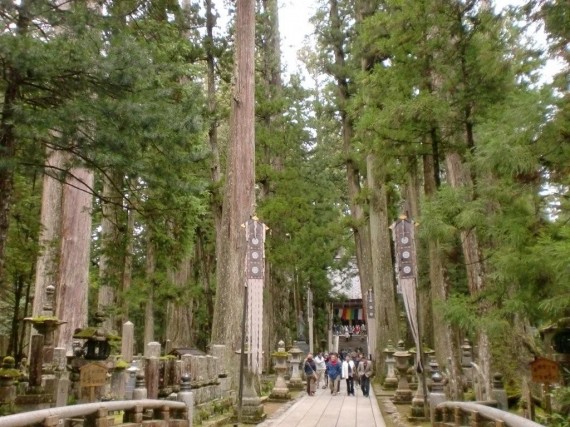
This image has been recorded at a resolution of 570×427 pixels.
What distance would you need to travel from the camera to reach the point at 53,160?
12.2 meters

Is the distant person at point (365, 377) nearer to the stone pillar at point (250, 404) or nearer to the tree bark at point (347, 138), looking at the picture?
the tree bark at point (347, 138)

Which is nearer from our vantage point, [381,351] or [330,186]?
[381,351]

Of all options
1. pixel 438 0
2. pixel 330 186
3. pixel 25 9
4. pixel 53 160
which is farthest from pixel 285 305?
pixel 25 9

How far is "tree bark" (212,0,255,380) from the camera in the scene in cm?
1154

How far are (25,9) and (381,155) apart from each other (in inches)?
262

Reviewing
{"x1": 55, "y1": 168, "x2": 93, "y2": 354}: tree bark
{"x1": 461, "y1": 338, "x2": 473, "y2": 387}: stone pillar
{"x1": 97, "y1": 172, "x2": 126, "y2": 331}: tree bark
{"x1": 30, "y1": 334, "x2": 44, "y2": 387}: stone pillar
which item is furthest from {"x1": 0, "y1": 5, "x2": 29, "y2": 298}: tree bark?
{"x1": 461, "y1": 338, "x2": 473, "y2": 387}: stone pillar

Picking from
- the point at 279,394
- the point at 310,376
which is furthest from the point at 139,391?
the point at 310,376

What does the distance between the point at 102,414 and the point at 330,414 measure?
22.8ft

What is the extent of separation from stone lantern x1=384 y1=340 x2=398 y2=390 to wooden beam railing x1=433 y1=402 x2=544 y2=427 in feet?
26.1

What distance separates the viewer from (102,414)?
5.34 metres

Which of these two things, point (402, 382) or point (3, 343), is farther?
point (3, 343)

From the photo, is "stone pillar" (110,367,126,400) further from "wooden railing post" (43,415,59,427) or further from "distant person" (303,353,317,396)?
"distant person" (303,353,317,396)

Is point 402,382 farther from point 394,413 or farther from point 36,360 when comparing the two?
point 36,360

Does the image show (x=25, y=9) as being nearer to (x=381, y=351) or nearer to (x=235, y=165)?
(x=235, y=165)
